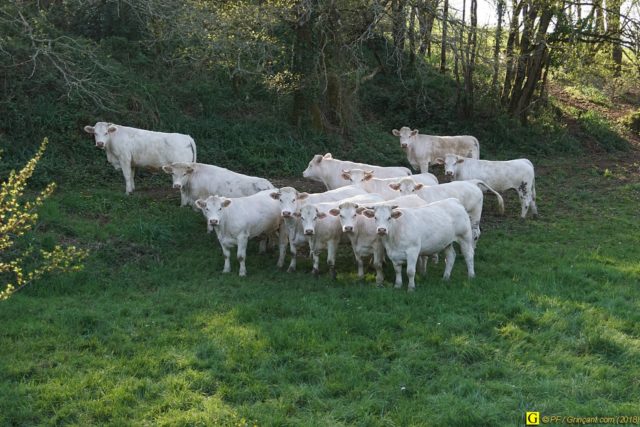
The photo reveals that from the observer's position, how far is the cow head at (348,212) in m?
10.8

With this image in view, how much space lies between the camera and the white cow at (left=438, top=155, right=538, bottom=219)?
15.7 m

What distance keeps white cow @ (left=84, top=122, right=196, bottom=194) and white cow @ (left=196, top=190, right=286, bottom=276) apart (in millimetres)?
3946

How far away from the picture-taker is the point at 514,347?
8.36 m

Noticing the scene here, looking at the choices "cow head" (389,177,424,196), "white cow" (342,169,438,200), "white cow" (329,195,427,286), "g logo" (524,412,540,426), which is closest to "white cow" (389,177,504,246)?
"cow head" (389,177,424,196)

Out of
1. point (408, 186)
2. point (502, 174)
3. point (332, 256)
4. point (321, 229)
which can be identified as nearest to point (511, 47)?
point (502, 174)

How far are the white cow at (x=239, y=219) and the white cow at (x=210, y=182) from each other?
4.97ft

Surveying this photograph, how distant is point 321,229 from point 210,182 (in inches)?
133

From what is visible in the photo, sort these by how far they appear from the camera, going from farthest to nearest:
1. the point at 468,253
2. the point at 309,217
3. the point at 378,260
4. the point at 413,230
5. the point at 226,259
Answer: the point at 226,259 < the point at 468,253 < the point at 309,217 < the point at 378,260 < the point at 413,230

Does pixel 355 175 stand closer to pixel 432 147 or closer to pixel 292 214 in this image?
pixel 292 214

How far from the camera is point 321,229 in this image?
11.4m

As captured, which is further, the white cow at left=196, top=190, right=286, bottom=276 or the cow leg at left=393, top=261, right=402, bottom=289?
the white cow at left=196, top=190, right=286, bottom=276

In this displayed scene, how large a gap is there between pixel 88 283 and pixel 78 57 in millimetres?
9989

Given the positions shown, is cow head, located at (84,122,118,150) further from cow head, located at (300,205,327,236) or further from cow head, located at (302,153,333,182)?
cow head, located at (300,205,327,236)

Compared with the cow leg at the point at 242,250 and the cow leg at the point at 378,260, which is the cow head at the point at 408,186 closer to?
the cow leg at the point at 378,260
